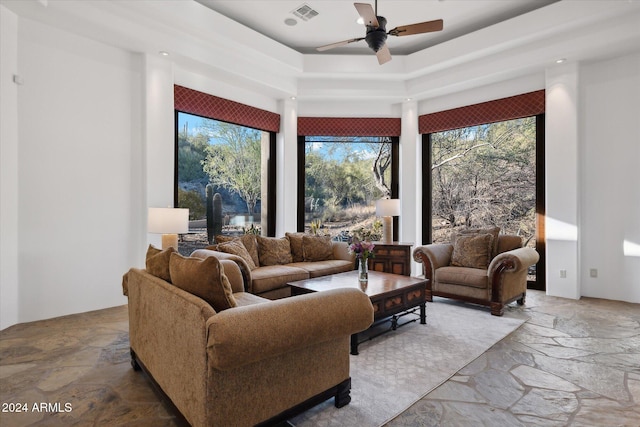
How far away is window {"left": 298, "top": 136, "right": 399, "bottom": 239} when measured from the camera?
639cm

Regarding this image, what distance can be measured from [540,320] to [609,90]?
3272mm

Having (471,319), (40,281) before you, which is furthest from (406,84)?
(40,281)

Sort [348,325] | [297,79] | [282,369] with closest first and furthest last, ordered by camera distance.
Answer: [282,369] → [348,325] → [297,79]

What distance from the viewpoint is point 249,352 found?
1505mm

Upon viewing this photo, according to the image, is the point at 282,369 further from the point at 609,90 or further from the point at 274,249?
the point at 609,90

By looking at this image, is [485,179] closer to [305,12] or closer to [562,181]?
[562,181]

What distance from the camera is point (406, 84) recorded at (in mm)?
6059

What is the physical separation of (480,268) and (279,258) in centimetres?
257

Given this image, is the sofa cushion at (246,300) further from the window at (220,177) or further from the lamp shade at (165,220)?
the window at (220,177)

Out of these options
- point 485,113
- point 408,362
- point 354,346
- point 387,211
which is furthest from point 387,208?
point 408,362

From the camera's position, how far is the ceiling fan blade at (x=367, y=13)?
2.91m

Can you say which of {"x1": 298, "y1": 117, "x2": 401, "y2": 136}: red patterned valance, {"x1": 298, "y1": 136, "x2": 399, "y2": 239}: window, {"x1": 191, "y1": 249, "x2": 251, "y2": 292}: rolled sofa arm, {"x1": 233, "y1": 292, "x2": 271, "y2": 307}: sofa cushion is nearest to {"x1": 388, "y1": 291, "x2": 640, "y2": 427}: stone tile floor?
{"x1": 233, "y1": 292, "x2": 271, "y2": 307}: sofa cushion

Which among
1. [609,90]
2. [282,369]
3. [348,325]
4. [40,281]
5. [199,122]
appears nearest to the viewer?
[282,369]

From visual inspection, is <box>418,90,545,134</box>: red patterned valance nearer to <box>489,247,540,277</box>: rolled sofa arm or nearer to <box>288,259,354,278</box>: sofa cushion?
<box>489,247,540,277</box>: rolled sofa arm
